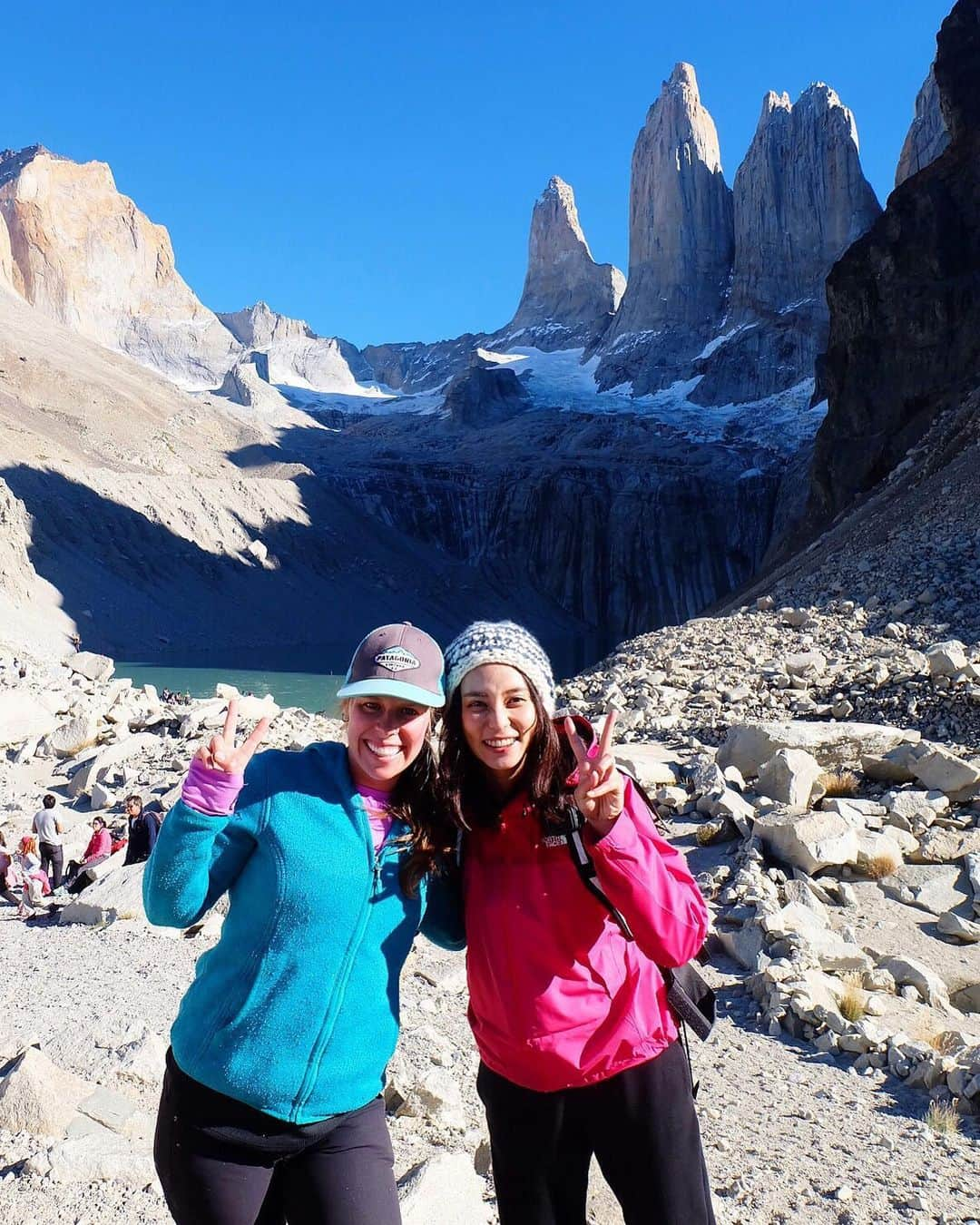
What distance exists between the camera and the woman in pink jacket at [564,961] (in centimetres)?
192

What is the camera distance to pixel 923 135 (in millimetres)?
71125

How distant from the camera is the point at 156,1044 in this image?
3.97 m

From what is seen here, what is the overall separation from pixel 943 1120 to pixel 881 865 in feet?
11.7

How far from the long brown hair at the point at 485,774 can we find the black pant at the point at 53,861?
8.17m

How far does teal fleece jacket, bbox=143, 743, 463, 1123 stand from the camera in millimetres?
1892

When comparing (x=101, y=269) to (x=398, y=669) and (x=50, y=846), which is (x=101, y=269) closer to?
(x=50, y=846)

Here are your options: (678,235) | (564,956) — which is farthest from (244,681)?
(678,235)

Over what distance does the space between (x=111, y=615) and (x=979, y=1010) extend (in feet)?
149

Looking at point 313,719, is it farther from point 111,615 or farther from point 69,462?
point 69,462

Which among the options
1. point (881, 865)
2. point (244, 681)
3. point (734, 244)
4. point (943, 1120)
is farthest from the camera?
point (734, 244)

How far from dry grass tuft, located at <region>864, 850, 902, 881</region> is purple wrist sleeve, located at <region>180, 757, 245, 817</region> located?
6.45 metres

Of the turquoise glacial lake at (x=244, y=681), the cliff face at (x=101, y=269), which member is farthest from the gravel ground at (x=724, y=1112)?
the cliff face at (x=101, y=269)

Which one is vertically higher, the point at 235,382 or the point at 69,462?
the point at 235,382

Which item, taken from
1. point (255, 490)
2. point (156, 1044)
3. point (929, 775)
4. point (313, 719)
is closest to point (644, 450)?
point (255, 490)
